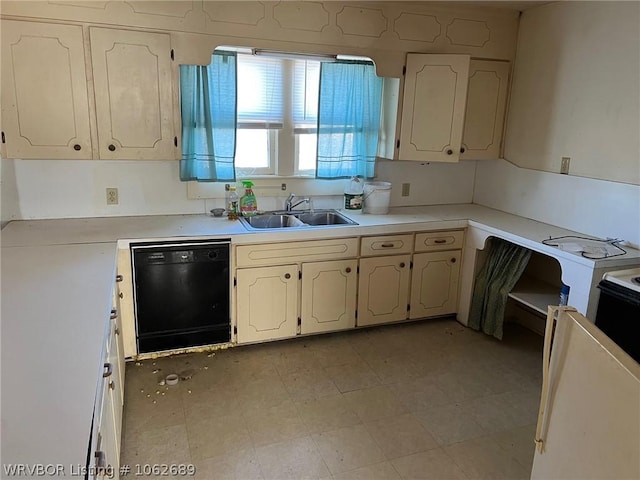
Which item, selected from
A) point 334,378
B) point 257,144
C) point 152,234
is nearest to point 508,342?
point 334,378

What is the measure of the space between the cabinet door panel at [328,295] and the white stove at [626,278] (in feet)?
4.90

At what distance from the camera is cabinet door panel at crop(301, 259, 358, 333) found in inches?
125

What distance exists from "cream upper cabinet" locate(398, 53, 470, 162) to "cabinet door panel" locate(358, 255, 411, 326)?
80 cm

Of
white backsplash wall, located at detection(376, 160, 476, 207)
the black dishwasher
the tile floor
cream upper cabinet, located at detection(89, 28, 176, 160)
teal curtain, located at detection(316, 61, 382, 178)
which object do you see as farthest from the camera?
white backsplash wall, located at detection(376, 160, 476, 207)

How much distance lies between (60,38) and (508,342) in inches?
135

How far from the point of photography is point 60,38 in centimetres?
255

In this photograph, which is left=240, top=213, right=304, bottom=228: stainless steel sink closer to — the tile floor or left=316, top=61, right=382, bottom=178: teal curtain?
left=316, top=61, right=382, bottom=178: teal curtain

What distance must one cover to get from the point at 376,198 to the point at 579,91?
150cm

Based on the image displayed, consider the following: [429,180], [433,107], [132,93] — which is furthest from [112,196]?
[429,180]

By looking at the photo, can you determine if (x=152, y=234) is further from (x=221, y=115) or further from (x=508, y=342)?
(x=508, y=342)

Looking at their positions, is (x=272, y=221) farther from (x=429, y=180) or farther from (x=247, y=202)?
(x=429, y=180)

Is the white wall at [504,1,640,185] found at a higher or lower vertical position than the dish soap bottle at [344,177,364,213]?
higher

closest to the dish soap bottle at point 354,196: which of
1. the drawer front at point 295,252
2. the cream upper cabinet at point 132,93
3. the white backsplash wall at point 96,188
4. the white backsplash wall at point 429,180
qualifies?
the white backsplash wall at point 429,180

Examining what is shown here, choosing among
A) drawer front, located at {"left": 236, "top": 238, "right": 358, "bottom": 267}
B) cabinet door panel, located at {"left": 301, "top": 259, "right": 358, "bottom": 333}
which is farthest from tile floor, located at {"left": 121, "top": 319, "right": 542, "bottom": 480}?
drawer front, located at {"left": 236, "top": 238, "right": 358, "bottom": 267}
